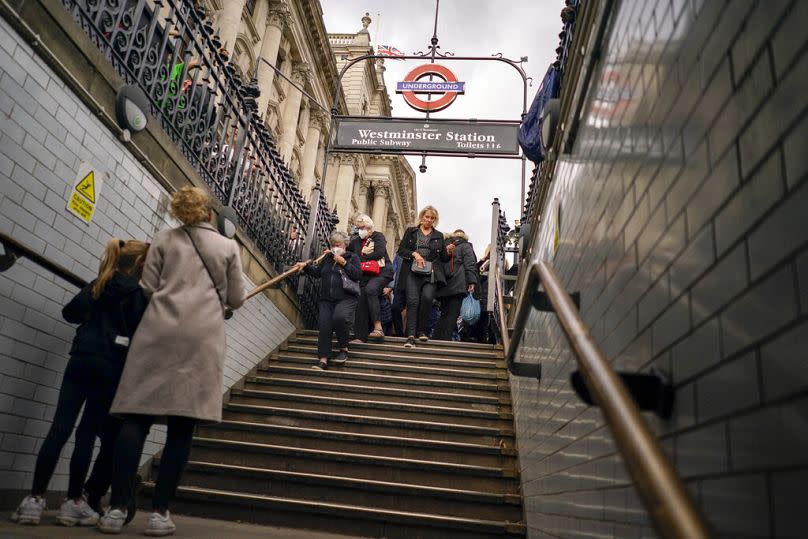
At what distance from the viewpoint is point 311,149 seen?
85.0 ft

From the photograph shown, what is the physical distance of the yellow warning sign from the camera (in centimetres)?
389

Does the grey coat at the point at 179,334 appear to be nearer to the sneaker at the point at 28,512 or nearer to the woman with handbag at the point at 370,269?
the sneaker at the point at 28,512

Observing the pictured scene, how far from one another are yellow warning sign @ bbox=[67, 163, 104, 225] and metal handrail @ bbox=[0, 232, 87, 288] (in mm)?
497

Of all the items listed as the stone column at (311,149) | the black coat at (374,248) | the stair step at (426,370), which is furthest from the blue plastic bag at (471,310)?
the stone column at (311,149)

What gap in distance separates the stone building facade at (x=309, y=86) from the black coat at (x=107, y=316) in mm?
6239

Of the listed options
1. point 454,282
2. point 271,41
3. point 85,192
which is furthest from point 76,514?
point 271,41

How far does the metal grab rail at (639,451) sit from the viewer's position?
1051 millimetres

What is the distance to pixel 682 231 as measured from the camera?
5.35 feet

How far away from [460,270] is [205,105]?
381 centimetres

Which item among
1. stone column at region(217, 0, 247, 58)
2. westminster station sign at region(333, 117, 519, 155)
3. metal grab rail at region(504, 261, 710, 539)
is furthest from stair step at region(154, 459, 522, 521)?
stone column at region(217, 0, 247, 58)

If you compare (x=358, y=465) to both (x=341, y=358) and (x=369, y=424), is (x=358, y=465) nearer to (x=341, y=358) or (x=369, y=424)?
(x=369, y=424)

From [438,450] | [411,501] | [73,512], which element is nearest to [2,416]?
[73,512]

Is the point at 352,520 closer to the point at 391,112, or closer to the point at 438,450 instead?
the point at 438,450

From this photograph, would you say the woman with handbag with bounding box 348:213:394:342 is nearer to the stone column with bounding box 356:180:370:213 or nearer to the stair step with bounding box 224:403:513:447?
the stair step with bounding box 224:403:513:447
